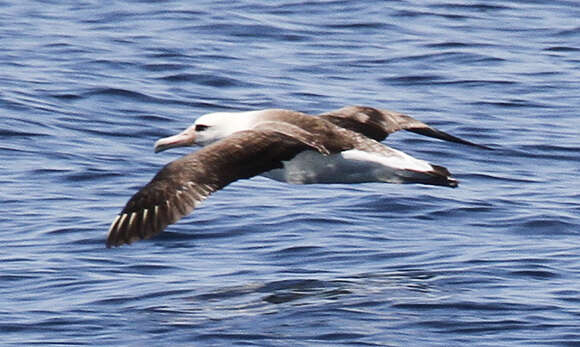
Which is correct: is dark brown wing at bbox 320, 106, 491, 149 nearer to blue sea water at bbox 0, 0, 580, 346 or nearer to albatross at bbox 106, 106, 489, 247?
albatross at bbox 106, 106, 489, 247

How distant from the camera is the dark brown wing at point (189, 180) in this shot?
1072 cm

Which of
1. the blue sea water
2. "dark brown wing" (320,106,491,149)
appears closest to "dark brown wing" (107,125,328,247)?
the blue sea water

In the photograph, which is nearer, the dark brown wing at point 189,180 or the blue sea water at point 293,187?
the dark brown wing at point 189,180

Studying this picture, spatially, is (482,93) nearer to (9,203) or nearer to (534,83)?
(534,83)

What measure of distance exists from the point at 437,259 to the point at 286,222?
1.53 metres

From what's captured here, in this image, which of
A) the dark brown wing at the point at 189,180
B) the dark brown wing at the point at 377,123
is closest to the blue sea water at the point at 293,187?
the dark brown wing at the point at 189,180

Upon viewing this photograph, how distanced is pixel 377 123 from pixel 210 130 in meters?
1.42

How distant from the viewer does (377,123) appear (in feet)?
43.0

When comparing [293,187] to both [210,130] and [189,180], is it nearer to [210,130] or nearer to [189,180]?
[210,130]

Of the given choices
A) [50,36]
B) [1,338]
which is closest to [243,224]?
[1,338]

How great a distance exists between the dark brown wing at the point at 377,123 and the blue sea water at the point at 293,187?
3.22 feet

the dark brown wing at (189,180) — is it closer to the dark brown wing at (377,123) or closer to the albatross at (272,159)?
the albatross at (272,159)

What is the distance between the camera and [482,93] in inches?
762

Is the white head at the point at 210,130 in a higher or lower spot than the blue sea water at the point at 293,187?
higher
